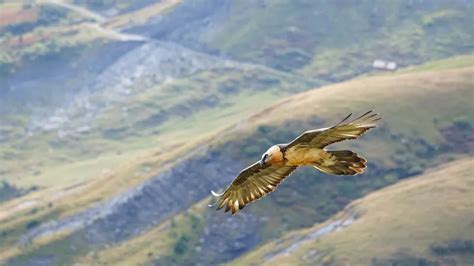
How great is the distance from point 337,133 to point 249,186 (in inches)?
187

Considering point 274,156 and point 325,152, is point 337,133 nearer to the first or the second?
point 325,152

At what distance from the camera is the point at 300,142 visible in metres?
23.1

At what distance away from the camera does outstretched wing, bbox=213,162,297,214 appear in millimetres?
26406

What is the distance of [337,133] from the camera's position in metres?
22.9

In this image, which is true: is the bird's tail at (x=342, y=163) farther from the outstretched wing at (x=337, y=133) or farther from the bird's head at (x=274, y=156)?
the bird's head at (x=274, y=156)

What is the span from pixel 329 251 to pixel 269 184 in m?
172

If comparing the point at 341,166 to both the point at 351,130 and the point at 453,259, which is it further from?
the point at 453,259

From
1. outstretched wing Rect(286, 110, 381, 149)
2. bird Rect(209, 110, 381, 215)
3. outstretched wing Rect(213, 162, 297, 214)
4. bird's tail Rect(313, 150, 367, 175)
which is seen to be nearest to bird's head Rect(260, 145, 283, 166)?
bird Rect(209, 110, 381, 215)

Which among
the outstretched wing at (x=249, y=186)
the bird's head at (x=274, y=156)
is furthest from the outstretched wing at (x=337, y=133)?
the outstretched wing at (x=249, y=186)

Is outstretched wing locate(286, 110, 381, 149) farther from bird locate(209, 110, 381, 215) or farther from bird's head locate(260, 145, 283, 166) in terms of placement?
bird's head locate(260, 145, 283, 166)

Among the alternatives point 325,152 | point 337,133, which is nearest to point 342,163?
point 325,152

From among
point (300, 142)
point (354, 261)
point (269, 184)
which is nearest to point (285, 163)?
point (300, 142)

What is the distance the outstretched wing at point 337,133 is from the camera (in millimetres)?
22266

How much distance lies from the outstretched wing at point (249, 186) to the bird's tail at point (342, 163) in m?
3.14
